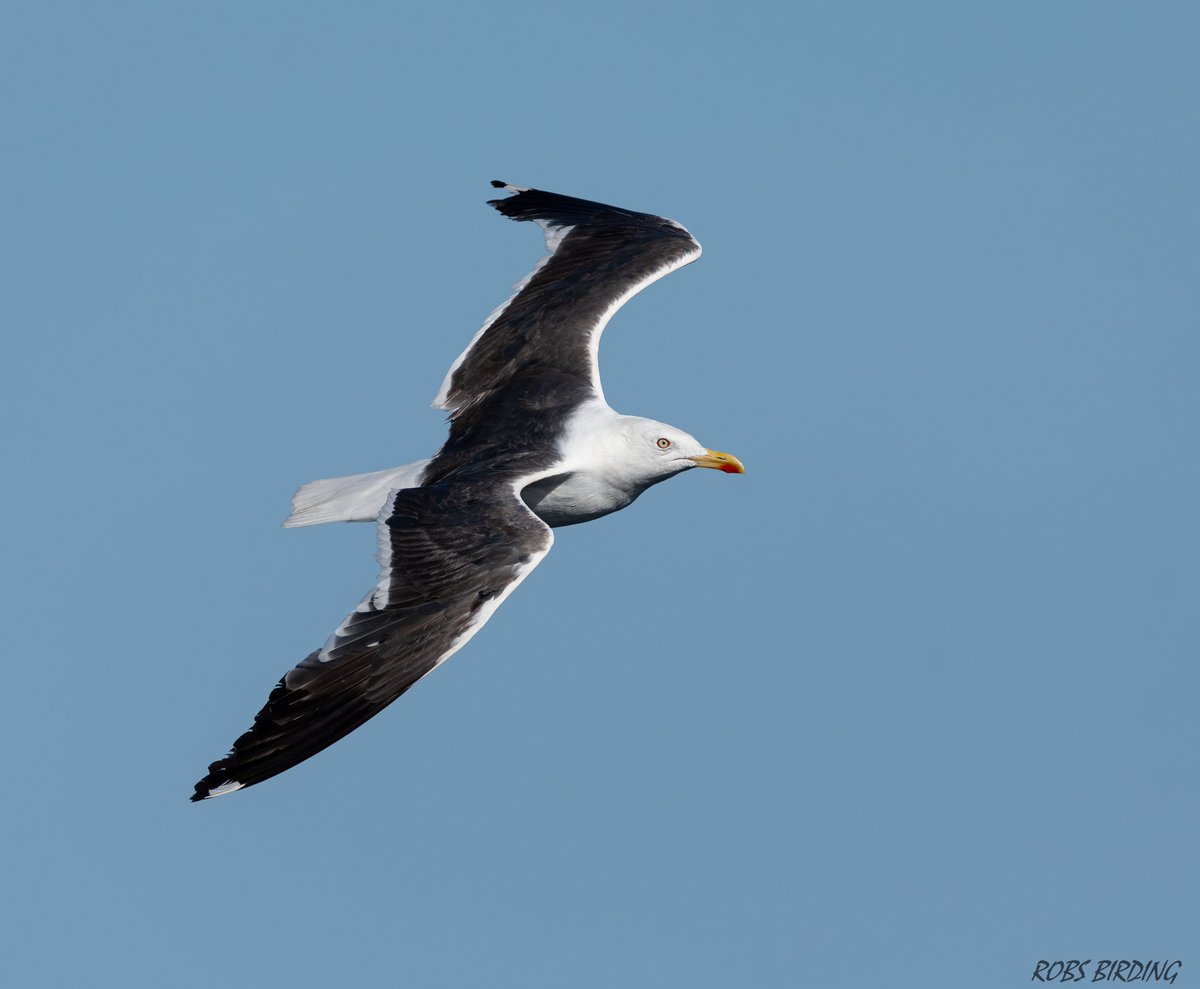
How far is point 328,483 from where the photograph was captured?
1638 centimetres

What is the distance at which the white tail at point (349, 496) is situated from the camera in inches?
614

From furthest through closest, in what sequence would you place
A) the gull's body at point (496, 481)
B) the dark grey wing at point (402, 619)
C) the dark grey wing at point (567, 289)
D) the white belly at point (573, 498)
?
the dark grey wing at point (567, 289) → the white belly at point (573, 498) → the gull's body at point (496, 481) → the dark grey wing at point (402, 619)

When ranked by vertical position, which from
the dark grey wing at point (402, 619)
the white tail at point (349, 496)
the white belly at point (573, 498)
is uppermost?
the white tail at point (349, 496)

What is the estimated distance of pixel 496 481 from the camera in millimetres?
14594

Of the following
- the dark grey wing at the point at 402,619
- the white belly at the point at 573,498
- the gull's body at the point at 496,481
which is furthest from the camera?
the white belly at the point at 573,498

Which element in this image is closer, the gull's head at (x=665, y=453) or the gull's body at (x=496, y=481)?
the gull's body at (x=496, y=481)

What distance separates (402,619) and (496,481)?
192cm

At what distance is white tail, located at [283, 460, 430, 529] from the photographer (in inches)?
614

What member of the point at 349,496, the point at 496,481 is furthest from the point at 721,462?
the point at 349,496

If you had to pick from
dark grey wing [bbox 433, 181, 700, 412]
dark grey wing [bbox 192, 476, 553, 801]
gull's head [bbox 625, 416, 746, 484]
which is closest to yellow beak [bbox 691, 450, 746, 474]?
gull's head [bbox 625, 416, 746, 484]

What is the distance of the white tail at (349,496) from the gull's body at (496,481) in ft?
0.06

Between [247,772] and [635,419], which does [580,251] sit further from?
[247,772]

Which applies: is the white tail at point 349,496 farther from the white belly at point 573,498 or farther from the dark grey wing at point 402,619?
the dark grey wing at point 402,619

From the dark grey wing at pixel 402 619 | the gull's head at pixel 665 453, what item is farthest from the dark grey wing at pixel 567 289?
the dark grey wing at pixel 402 619
